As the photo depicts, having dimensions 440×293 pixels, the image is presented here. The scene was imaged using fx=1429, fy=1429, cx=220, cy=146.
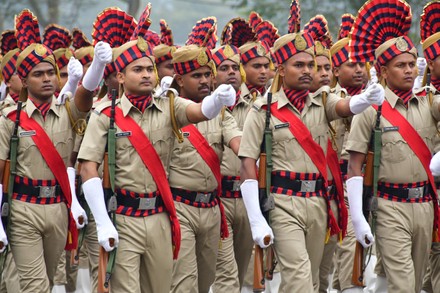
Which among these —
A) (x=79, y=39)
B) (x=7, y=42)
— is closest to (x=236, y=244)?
(x=7, y=42)

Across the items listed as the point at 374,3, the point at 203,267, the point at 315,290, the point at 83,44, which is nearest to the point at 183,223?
the point at 203,267

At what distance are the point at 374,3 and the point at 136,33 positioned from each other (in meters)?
1.97

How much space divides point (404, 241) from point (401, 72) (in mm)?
1376

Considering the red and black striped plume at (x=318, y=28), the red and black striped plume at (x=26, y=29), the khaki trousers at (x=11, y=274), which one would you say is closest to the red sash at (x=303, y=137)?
the red and black striped plume at (x=26, y=29)

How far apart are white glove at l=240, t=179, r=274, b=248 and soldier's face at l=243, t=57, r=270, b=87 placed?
9.71 feet

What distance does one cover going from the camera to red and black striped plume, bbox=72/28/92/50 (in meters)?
15.2

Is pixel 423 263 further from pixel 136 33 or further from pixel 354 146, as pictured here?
pixel 136 33

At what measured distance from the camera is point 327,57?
13586 mm

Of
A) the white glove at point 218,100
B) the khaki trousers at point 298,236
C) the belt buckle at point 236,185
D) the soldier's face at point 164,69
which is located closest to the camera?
the white glove at point 218,100

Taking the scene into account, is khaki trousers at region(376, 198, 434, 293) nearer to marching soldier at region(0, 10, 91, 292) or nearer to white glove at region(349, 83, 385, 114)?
white glove at region(349, 83, 385, 114)

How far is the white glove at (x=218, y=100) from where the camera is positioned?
398 inches

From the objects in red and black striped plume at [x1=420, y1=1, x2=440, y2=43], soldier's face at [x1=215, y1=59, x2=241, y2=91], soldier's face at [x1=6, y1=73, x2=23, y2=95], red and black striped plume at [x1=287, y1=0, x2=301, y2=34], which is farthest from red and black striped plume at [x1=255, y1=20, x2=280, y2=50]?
red and black striped plume at [x1=287, y1=0, x2=301, y2=34]

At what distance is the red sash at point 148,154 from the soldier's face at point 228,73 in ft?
8.67

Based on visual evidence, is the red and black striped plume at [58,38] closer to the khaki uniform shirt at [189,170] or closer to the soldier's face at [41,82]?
the soldier's face at [41,82]
